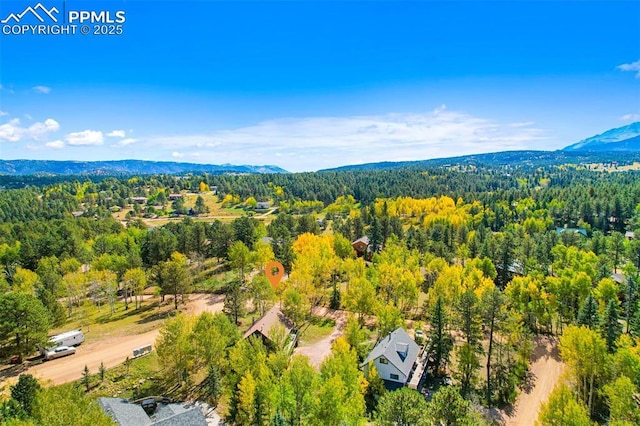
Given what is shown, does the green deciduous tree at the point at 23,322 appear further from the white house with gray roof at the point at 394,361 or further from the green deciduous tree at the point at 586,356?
the green deciduous tree at the point at 586,356

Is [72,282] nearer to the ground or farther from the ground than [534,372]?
farther from the ground

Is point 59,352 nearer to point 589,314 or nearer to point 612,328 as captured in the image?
point 612,328

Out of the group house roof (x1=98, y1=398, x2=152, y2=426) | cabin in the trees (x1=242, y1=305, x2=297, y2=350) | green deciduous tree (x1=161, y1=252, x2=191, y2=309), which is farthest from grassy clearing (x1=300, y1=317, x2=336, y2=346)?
house roof (x1=98, y1=398, x2=152, y2=426)

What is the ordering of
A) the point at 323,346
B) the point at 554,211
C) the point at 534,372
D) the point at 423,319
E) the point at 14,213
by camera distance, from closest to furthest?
the point at 534,372
the point at 323,346
the point at 423,319
the point at 554,211
the point at 14,213

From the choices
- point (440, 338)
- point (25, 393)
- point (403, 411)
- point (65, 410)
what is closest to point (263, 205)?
point (440, 338)

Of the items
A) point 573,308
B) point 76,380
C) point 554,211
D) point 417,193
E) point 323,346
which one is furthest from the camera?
point 417,193

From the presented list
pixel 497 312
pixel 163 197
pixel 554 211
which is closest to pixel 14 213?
pixel 163 197

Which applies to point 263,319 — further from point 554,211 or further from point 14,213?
point 14,213
